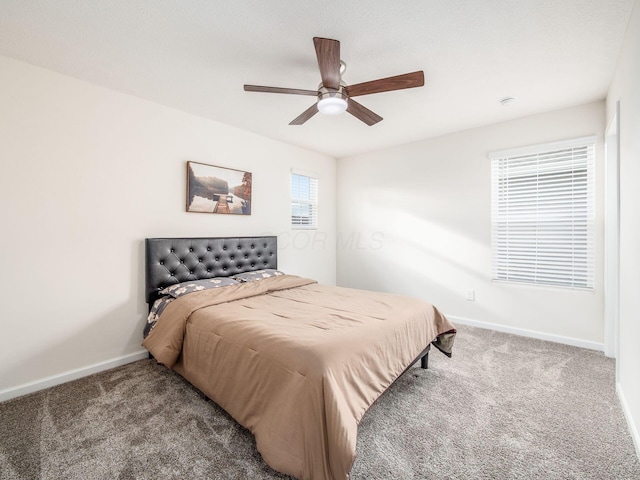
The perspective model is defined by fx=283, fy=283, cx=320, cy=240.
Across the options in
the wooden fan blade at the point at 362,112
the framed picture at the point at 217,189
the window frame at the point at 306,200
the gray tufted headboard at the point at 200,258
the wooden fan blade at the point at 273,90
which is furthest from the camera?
the window frame at the point at 306,200

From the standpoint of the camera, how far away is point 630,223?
181 centimetres

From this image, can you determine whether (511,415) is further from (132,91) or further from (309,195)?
(132,91)

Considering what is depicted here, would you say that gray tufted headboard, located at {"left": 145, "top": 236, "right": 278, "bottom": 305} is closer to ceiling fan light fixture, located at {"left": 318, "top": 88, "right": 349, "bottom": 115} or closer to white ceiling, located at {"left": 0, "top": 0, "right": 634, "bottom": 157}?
white ceiling, located at {"left": 0, "top": 0, "right": 634, "bottom": 157}

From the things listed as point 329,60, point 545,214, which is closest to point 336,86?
point 329,60

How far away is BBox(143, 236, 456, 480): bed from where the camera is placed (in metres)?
1.32

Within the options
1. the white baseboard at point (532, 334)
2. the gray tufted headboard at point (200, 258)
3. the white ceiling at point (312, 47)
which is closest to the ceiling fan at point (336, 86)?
the white ceiling at point (312, 47)

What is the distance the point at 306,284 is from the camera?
3.31m

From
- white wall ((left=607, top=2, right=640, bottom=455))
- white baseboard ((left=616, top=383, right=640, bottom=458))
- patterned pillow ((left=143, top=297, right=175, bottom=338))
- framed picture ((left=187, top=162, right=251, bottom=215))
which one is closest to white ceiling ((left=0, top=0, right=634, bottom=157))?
white wall ((left=607, top=2, right=640, bottom=455))

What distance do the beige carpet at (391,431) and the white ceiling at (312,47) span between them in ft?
8.24

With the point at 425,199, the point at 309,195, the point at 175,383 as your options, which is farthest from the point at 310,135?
the point at 175,383

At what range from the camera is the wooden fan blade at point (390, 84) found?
71.9 inches

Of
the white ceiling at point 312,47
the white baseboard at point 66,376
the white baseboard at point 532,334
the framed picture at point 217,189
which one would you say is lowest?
the white baseboard at point 66,376

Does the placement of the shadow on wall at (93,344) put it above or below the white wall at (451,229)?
below

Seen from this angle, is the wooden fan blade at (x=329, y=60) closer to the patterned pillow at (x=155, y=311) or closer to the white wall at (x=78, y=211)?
the white wall at (x=78, y=211)
